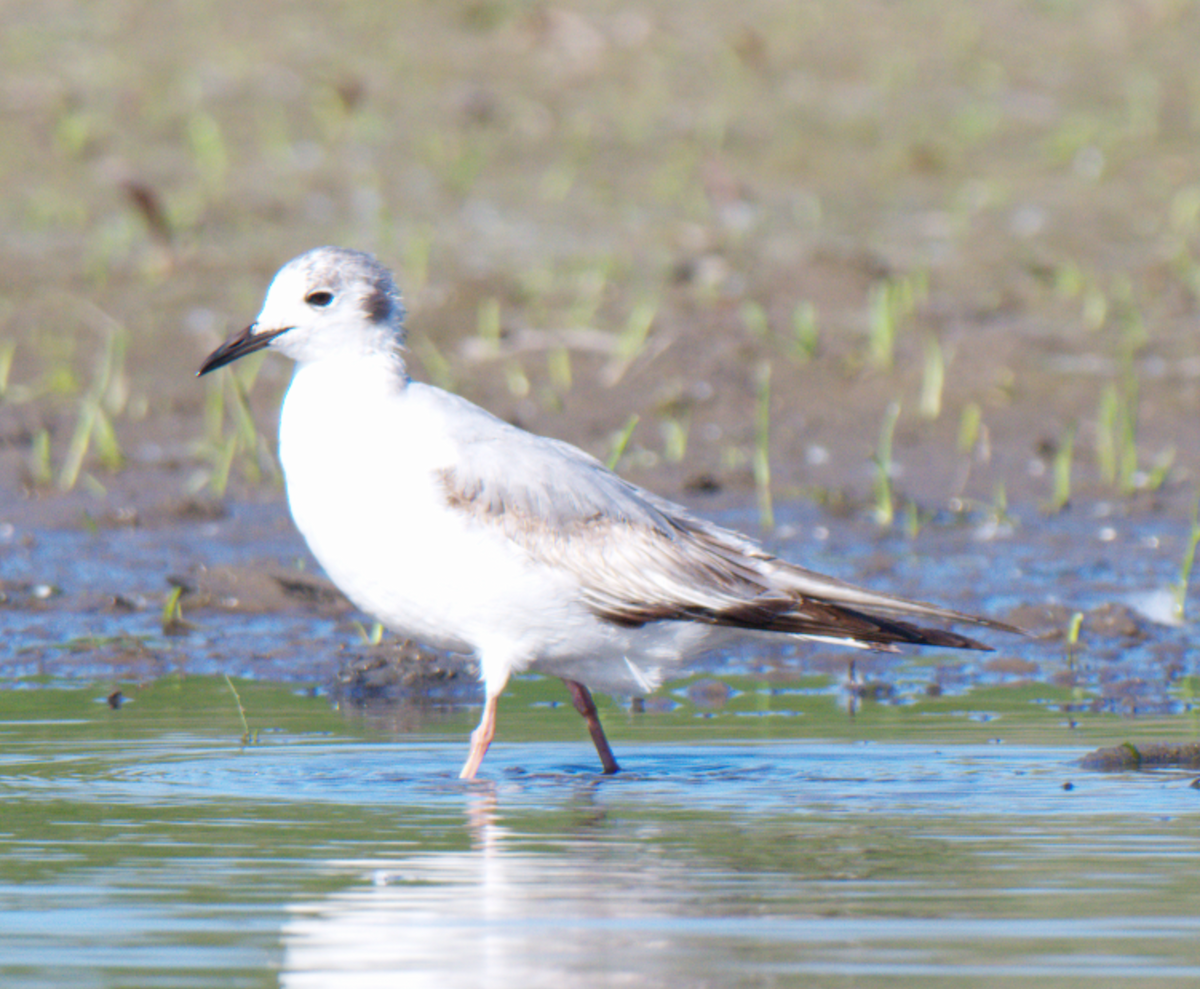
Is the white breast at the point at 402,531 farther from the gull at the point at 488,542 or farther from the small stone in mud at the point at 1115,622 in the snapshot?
the small stone in mud at the point at 1115,622

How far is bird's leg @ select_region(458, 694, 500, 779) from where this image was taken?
6000 mm

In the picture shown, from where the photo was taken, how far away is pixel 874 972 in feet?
12.7

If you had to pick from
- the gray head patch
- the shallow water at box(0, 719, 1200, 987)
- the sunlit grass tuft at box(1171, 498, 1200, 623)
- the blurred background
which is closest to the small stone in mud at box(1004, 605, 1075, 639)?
the sunlit grass tuft at box(1171, 498, 1200, 623)

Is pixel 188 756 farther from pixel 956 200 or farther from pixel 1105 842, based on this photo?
pixel 956 200

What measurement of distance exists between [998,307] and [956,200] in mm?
2046

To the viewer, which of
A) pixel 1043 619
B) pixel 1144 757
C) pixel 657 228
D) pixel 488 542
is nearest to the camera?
pixel 1144 757

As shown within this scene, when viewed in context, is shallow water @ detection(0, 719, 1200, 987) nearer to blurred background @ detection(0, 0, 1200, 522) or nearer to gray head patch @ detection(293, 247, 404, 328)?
gray head patch @ detection(293, 247, 404, 328)

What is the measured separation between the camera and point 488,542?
6.03 m

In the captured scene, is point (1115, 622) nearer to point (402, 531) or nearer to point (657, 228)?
point (402, 531)

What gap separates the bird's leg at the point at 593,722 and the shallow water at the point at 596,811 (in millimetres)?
65

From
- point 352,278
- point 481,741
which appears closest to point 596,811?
point 481,741

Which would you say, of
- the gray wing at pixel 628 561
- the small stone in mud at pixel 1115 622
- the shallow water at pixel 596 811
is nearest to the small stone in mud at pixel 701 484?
the shallow water at pixel 596 811

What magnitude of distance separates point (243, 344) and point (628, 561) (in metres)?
1.24

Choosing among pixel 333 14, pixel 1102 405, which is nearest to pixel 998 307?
pixel 1102 405
